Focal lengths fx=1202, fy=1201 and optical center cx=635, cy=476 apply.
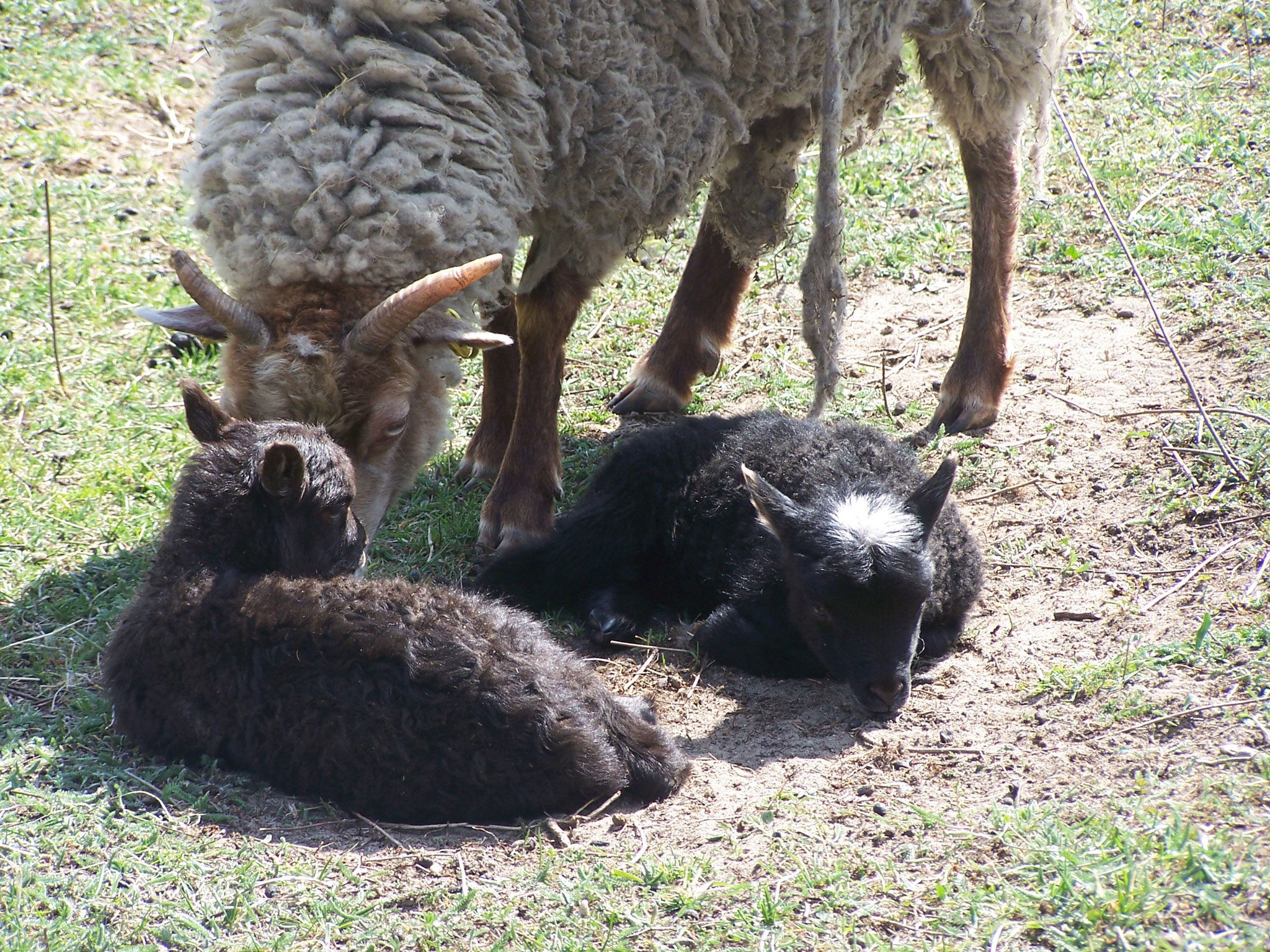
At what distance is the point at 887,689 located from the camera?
3.78 m

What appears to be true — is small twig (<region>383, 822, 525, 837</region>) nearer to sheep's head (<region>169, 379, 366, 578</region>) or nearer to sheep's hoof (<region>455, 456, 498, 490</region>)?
sheep's head (<region>169, 379, 366, 578</region>)

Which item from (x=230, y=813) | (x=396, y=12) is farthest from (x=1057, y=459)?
(x=230, y=813)

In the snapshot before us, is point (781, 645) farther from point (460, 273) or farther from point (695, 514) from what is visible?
point (460, 273)

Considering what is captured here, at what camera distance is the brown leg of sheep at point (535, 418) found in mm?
4934

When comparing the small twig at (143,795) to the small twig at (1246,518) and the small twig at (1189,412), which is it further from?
the small twig at (1189,412)

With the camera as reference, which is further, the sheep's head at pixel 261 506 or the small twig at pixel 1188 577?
the small twig at pixel 1188 577

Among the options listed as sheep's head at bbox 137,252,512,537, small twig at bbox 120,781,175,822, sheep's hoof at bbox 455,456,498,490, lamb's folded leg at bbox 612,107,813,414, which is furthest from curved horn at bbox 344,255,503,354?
lamb's folded leg at bbox 612,107,813,414

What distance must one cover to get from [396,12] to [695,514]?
2.09 m

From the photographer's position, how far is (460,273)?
3871 millimetres

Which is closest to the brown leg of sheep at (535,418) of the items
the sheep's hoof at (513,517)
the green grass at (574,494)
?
the sheep's hoof at (513,517)

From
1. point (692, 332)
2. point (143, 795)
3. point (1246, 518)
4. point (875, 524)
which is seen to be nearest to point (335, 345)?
point (143, 795)

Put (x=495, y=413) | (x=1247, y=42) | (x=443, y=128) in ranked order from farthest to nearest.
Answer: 1. (x=1247, y=42)
2. (x=495, y=413)
3. (x=443, y=128)

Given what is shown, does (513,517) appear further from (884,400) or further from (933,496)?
(884,400)

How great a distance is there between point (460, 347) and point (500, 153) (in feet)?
2.27
